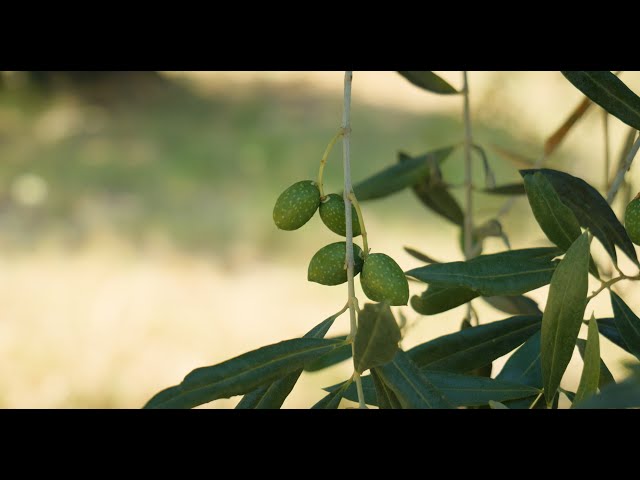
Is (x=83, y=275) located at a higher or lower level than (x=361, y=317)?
higher

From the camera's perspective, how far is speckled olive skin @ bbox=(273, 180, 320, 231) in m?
0.58

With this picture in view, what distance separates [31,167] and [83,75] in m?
1.08

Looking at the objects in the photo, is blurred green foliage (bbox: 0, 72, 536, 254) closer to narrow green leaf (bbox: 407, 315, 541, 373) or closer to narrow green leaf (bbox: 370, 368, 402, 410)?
narrow green leaf (bbox: 407, 315, 541, 373)

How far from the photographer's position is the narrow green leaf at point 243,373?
45 centimetres

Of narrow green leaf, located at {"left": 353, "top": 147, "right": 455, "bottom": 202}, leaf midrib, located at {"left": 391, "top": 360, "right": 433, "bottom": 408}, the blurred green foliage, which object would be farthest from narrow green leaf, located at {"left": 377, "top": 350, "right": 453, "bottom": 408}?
the blurred green foliage

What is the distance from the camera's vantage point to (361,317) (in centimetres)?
43

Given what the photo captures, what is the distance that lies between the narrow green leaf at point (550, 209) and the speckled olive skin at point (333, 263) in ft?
0.46

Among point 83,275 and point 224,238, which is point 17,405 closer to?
point 83,275

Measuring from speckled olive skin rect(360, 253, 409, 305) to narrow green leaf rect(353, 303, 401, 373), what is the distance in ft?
0.26

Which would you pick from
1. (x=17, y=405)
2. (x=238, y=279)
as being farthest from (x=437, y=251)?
(x=17, y=405)

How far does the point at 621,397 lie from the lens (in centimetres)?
33
